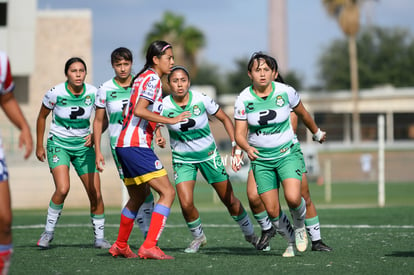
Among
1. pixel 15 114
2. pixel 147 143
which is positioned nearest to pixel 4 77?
pixel 15 114

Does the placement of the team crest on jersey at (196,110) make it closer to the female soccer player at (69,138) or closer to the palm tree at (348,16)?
the female soccer player at (69,138)

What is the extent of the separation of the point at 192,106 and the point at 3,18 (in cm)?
3032

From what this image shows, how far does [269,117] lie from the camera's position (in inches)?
354

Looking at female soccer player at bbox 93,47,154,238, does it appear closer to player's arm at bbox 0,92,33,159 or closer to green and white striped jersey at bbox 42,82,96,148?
green and white striped jersey at bbox 42,82,96,148

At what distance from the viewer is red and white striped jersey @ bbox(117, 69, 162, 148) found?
862cm

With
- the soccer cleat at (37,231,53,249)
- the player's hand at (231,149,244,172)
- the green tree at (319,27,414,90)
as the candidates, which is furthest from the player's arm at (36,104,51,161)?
the green tree at (319,27,414,90)

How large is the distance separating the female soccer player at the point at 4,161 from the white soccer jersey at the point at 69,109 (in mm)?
3546

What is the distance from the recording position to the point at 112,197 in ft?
85.2

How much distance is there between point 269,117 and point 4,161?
11.4 ft

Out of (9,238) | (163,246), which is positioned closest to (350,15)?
(163,246)

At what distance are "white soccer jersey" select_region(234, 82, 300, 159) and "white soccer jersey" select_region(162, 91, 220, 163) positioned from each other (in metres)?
0.66

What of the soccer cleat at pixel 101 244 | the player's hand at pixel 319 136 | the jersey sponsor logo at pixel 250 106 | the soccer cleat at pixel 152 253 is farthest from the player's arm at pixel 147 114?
the soccer cleat at pixel 101 244

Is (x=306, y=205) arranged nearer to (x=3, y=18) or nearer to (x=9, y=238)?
(x=9, y=238)

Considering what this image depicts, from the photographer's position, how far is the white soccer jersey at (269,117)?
8.98m
